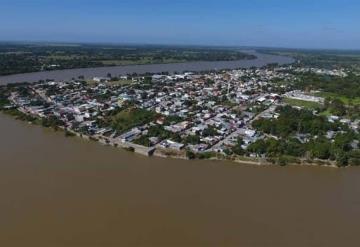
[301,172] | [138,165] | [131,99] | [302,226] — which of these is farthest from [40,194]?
[131,99]

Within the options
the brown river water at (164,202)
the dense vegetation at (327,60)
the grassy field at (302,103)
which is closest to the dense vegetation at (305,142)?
the brown river water at (164,202)

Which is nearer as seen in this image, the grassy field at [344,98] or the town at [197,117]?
the town at [197,117]

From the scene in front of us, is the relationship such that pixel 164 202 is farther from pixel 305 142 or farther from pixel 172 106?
pixel 172 106

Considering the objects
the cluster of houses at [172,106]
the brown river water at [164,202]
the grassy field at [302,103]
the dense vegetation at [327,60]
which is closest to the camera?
the brown river water at [164,202]

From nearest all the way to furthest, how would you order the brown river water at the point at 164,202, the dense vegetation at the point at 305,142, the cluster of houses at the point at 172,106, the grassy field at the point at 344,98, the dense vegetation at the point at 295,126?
1. the brown river water at the point at 164,202
2. the dense vegetation at the point at 305,142
3. the cluster of houses at the point at 172,106
4. the dense vegetation at the point at 295,126
5. the grassy field at the point at 344,98

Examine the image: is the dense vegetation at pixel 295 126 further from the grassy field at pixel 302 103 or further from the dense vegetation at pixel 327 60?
the dense vegetation at pixel 327 60

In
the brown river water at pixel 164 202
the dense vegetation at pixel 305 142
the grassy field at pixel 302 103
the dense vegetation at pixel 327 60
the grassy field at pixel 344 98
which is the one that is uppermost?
the dense vegetation at pixel 327 60
